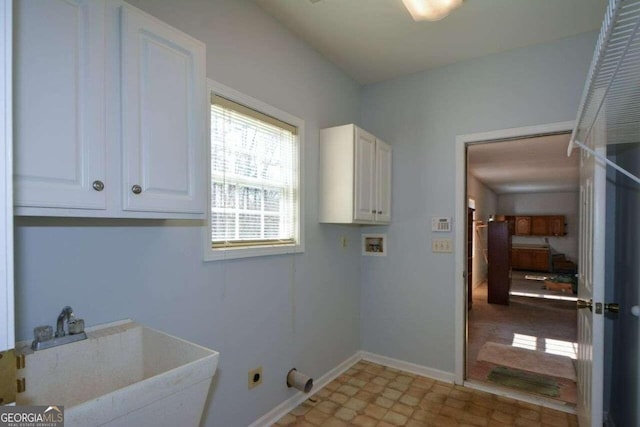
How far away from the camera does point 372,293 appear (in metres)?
3.24

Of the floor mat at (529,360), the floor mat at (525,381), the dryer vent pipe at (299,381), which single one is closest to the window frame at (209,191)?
the dryer vent pipe at (299,381)

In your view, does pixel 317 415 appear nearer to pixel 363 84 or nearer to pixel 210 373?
pixel 210 373

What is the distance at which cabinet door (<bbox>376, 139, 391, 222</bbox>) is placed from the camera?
114 inches

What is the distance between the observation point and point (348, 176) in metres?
2.56

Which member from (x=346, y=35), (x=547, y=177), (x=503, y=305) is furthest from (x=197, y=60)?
(x=547, y=177)

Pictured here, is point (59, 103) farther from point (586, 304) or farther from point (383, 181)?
point (586, 304)

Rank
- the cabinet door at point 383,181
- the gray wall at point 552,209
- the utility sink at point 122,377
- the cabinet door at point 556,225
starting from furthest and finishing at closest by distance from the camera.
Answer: the gray wall at point 552,209, the cabinet door at point 556,225, the cabinet door at point 383,181, the utility sink at point 122,377

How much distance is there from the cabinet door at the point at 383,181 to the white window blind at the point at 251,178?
0.81 meters

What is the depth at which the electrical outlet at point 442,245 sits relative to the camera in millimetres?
2830

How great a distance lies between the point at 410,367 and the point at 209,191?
2401mm

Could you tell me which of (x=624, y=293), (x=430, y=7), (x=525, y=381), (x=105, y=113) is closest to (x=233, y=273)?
(x=105, y=113)

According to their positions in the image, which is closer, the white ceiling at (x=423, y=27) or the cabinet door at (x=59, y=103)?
the cabinet door at (x=59, y=103)

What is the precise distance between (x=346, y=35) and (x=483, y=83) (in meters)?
1.21

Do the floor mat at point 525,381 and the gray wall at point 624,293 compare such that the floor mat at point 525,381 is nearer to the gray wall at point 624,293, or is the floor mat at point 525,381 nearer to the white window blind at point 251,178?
the gray wall at point 624,293
